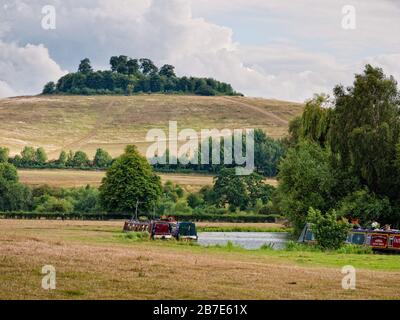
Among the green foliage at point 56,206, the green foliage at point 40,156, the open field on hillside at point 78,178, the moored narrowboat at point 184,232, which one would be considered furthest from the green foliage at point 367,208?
the green foliage at point 40,156

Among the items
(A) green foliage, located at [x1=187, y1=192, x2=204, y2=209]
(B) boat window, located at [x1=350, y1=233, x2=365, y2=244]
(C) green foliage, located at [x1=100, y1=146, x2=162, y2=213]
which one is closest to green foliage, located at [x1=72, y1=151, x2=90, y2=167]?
(A) green foliage, located at [x1=187, y1=192, x2=204, y2=209]

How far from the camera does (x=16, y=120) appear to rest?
195 m

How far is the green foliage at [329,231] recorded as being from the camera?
160ft

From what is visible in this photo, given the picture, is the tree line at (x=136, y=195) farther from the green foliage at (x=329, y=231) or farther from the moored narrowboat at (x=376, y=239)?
the green foliage at (x=329, y=231)

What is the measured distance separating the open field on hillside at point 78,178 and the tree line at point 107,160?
208 inches

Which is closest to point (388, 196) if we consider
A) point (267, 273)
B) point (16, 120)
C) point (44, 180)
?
point (267, 273)

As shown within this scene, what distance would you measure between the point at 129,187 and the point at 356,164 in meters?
38.2

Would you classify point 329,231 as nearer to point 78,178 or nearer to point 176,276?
point 176,276

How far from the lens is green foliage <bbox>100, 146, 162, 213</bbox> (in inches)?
3868

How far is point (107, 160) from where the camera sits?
16500 cm

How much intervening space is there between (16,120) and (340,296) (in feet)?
570

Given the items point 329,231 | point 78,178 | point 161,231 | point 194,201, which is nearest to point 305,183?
Answer: point 161,231

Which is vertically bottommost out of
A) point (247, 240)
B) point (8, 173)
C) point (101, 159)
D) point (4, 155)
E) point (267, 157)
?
point (247, 240)
